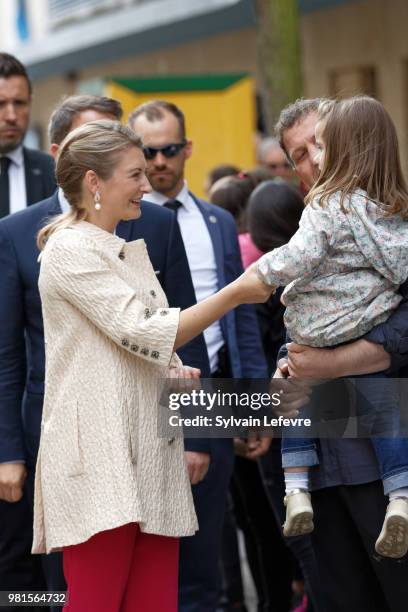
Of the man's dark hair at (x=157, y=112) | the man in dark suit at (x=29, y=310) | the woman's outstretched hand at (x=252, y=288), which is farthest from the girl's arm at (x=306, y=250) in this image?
the man's dark hair at (x=157, y=112)

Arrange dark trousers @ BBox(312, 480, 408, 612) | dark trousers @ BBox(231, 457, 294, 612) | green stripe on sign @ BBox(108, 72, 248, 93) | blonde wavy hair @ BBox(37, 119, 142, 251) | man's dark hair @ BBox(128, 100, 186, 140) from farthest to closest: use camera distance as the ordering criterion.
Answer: green stripe on sign @ BBox(108, 72, 248, 93) → dark trousers @ BBox(231, 457, 294, 612) → man's dark hair @ BBox(128, 100, 186, 140) → blonde wavy hair @ BBox(37, 119, 142, 251) → dark trousers @ BBox(312, 480, 408, 612)

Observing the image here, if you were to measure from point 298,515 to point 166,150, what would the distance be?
8.22 feet

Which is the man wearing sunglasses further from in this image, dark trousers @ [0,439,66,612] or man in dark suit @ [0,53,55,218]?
dark trousers @ [0,439,66,612]

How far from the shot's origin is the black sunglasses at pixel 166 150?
582 centimetres

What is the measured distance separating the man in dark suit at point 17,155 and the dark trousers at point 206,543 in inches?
60.5

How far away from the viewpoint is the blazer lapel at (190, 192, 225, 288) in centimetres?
565

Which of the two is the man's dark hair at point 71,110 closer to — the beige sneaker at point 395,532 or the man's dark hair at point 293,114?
the man's dark hair at point 293,114

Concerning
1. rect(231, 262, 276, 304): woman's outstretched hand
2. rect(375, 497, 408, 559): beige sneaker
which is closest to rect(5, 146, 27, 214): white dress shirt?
rect(231, 262, 276, 304): woman's outstretched hand

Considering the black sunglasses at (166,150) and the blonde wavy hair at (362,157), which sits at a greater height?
the black sunglasses at (166,150)

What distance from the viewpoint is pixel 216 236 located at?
571cm

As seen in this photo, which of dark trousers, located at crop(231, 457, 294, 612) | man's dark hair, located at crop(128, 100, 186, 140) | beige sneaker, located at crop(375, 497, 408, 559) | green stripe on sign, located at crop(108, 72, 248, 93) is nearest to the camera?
beige sneaker, located at crop(375, 497, 408, 559)

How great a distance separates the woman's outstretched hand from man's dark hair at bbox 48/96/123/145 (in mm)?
1630

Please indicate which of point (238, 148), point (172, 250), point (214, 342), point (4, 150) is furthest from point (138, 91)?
point (172, 250)

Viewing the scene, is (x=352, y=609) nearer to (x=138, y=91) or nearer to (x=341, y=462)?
(x=341, y=462)
